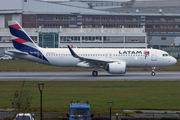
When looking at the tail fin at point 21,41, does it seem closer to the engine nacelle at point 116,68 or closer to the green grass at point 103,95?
the green grass at point 103,95

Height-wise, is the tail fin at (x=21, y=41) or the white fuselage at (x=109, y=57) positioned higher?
the tail fin at (x=21, y=41)

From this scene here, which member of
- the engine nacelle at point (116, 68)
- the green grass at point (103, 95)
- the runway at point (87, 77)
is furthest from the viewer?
the engine nacelle at point (116, 68)

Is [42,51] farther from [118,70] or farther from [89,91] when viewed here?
[89,91]

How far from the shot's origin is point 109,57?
47156 millimetres

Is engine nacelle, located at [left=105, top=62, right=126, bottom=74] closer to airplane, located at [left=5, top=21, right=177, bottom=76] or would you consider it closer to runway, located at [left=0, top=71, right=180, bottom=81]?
runway, located at [left=0, top=71, right=180, bottom=81]

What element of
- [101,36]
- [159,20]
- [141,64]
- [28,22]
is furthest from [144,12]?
[141,64]

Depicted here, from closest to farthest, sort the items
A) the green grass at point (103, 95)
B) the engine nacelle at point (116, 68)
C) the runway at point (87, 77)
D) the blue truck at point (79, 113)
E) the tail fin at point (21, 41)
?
1. the blue truck at point (79, 113)
2. the green grass at point (103, 95)
3. the runway at point (87, 77)
4. the engine nacelle at point (116, 68)
5. the tail fin at point (21, 41)

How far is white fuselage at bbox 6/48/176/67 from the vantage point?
46.7m

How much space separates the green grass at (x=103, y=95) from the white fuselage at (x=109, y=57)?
972cm

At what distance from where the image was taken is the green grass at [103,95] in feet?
78.6

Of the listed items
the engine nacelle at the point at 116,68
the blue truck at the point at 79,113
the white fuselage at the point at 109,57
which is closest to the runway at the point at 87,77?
the engine nacelle at the point at 116,68

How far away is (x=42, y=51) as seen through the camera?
47094 millimetres

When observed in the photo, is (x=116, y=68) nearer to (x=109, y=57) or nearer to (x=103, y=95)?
(x=109, y=57)

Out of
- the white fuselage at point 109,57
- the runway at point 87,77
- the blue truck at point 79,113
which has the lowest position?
the runway at point 87,77
